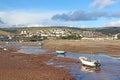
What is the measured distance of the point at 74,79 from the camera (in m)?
42.5

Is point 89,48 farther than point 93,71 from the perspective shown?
Yes

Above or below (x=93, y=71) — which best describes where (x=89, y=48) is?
below

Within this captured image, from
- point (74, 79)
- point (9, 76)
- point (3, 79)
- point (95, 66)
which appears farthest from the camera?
point (95, 66)

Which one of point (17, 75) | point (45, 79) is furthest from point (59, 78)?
point (17, 75)

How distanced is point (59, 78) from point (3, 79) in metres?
7.91

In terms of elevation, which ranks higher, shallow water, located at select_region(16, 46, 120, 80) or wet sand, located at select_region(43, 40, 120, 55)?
shallow water, located at select_region(16, 46, 120, 80)

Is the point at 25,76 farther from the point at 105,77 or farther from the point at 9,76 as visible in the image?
the point at 105,77

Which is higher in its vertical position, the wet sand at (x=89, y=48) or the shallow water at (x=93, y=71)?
the shallow water at (x=93, y=71)

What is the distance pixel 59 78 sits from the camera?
133 ft

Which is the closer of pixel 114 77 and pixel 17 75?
pixel 17 75

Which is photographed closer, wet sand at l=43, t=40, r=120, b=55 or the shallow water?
the shallow water

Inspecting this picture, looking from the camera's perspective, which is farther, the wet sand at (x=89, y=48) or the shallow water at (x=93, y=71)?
the wet sand at (x=89, y=48)

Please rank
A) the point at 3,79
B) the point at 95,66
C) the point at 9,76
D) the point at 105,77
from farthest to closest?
the point at 95,66, the point at 105,77, the point at 9,76, the point at 3,79

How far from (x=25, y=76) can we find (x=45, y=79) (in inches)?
120
